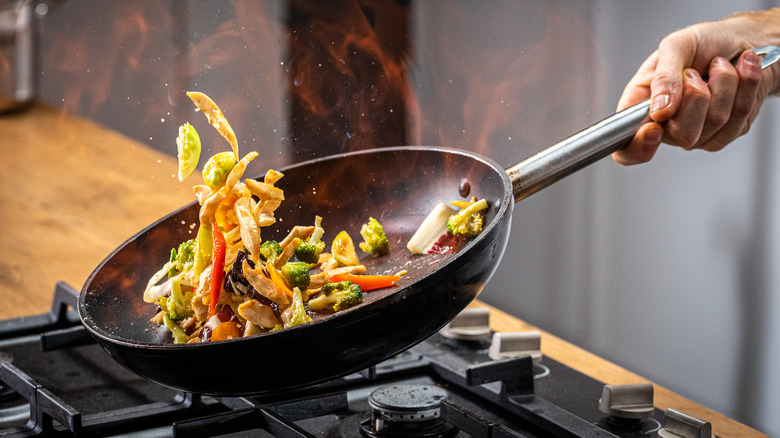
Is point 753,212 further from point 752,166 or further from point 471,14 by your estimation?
point 471,14

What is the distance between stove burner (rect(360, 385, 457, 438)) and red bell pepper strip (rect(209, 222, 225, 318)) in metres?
0.24

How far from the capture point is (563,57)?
2.03 m

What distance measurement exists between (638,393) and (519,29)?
126 centimetres

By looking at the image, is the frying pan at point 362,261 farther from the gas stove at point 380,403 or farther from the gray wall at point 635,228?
the gray wall at point 635,228

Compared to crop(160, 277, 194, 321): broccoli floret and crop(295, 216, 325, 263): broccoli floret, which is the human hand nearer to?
crop(295, 216, 325, 263): broccoli floret

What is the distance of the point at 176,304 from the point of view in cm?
94

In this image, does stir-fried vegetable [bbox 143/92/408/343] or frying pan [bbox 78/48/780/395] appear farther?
stir-fried vegetable [bbox 143/92/408/343]

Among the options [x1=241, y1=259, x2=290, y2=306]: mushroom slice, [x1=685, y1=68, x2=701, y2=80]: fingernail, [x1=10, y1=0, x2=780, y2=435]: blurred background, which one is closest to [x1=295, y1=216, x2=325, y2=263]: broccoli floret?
[x1=241, y1=259, x2=290, y2=306]: mushroom slice

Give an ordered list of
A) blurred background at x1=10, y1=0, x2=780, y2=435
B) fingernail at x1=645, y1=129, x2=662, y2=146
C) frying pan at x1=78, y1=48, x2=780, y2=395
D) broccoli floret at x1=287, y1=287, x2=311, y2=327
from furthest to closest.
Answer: blurred background at x1=10, y1=0, x2=780, y2=435, fingernail at x1=645, y1=129, x2=662, y2=146, broccoli floret at x1=287, y1=287, x2=311, y2=327, frying pan at x1=78, y1=48, x2=780, y2=395

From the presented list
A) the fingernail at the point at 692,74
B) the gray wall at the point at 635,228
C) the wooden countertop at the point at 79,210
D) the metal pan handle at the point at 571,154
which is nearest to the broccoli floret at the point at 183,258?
the metal pan handle at the point at 571,154

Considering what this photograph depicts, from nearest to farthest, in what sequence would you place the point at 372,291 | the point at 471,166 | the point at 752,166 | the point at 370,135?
1. the point at 372,291
2. the point at 471,166
3. the point at 370,135
4. the point at 752,166

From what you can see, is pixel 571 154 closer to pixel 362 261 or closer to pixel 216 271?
pixel 362 261

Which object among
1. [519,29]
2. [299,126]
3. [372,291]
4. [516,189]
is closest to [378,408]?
[372,291]

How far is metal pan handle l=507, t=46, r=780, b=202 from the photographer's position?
3.24 feet
